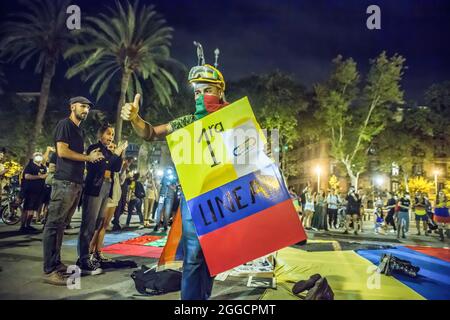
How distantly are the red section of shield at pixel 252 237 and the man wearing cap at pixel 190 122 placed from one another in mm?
159

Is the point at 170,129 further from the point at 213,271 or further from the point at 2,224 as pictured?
the point at 2,224

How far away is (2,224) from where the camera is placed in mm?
9070

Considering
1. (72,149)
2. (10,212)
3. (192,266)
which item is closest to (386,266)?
(192,266)

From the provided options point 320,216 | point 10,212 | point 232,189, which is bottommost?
point 320,216

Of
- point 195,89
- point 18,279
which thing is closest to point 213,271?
point 195,89

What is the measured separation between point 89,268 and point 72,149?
1664 mm

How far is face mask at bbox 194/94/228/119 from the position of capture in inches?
127

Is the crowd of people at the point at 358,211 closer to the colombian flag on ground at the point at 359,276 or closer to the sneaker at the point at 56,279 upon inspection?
the colombian flag on ground at the point at 359,276

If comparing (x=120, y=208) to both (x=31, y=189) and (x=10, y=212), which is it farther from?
(x=10, y=212)

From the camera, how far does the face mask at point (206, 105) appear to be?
3.22 m

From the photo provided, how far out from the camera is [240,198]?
2930mm

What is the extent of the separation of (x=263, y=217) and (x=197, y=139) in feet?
3.09

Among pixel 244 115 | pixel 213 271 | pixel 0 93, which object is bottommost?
pixel 213 271

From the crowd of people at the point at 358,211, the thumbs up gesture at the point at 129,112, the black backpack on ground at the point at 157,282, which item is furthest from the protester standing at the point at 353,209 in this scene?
the thumbs up gesture at the point at 129,112
